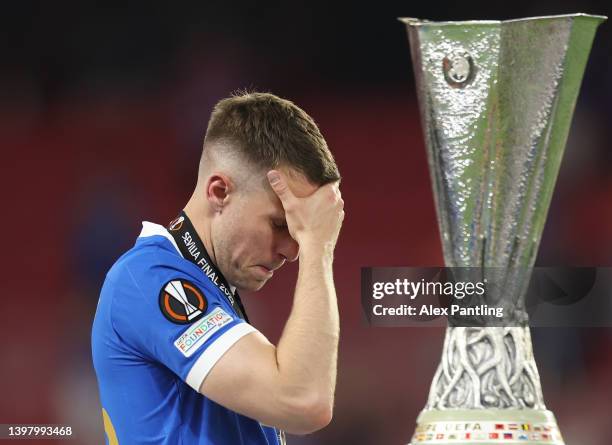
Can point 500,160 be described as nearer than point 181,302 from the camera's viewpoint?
No

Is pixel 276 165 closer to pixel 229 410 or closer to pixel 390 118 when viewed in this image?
pixel 229 410

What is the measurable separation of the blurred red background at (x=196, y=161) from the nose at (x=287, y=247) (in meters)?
1.83

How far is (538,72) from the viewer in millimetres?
1387

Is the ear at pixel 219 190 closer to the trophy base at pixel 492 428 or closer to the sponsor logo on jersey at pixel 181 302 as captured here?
the sponsor logo on jersey at pixel 181 302

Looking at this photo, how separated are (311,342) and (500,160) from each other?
435 mm

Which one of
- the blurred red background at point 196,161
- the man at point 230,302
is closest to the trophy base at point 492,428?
the man at point 230,302

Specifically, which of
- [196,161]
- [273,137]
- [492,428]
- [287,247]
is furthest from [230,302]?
[196,161]

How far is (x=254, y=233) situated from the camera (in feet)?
4.15

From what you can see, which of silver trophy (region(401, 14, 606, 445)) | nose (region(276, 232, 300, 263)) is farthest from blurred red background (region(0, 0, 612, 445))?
nose (region(276, 232, 300, 263))

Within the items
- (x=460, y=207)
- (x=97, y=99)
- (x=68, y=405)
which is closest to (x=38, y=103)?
(x=97, y=99)

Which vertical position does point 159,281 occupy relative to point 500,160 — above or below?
below

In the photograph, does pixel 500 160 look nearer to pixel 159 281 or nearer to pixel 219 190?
pixel 219 190

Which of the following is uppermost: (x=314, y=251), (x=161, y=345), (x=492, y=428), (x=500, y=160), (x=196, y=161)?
(x=196, y=161)

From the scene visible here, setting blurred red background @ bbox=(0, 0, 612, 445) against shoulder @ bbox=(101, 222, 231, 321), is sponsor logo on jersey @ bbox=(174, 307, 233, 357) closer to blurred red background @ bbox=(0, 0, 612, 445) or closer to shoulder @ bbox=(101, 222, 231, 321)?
shoulder @ bbox=(101, 222, 231, 321)
